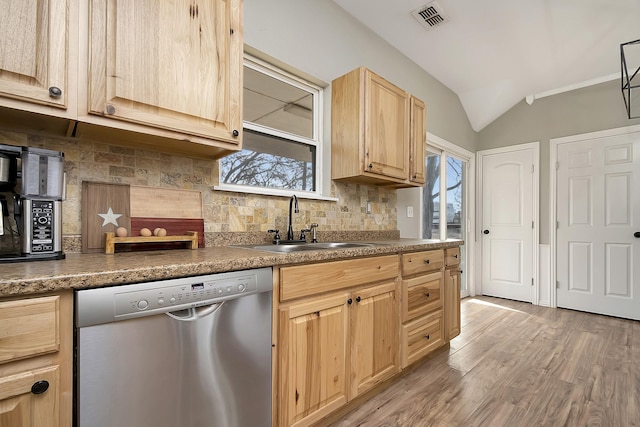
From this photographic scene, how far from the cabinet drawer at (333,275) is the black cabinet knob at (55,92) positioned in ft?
3.26

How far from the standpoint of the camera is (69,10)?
41.6 inches

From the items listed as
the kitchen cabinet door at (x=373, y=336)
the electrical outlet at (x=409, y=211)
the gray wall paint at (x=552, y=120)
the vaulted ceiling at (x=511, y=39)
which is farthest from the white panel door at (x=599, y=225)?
the kitchen cabinet door at (x=373, y=336)

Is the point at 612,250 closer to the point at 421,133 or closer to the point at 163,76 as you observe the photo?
the point at 421,133

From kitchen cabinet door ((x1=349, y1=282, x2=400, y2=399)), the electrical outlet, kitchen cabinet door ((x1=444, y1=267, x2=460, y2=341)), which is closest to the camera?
kitchen cabinet door ((x1=349, y1=282, x2=400, y2=399))

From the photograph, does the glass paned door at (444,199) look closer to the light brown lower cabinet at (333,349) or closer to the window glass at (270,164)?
the window glass at (270,164)

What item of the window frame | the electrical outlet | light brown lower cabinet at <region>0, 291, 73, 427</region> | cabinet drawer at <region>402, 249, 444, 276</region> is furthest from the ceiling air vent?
light brown lower cabinet at <region>0, 291, 73, 427</region>

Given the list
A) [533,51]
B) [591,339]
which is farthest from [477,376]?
[533,51]

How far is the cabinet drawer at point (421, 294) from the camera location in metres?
1.99

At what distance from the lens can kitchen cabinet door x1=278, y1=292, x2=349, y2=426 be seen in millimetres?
1339

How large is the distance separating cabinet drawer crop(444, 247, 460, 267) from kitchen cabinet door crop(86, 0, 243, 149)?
→ 1822 millimetres

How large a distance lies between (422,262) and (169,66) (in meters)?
1.83

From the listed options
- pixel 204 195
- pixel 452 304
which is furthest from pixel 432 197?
pixel 204 195

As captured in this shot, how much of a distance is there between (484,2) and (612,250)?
3.02m

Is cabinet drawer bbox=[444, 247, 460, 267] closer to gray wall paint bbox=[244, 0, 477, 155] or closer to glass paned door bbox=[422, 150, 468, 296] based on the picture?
glass paned door bbox=[422, 150, 468, 296]
